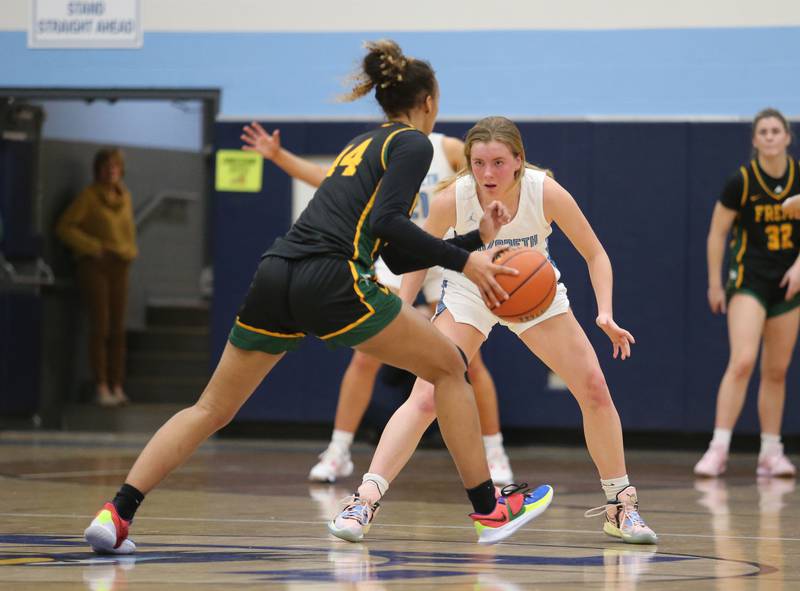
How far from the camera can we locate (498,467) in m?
7.45

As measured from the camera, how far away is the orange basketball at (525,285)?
4473 millimetres

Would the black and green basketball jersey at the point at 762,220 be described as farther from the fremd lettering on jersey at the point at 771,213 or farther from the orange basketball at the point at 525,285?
the orange basketball at the point at 525,285

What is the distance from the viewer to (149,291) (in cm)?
1462

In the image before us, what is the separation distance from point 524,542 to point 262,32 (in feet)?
20.3

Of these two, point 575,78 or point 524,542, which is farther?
point 575,78

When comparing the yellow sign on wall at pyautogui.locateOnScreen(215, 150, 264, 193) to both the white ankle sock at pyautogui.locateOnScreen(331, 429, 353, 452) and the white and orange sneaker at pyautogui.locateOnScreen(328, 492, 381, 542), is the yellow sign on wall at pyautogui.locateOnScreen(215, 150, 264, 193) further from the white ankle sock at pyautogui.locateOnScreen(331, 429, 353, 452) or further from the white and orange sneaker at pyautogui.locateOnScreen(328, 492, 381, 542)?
the white and orange sneaker at pyautogui.locateOnScreen(328, 492, 381, 542)

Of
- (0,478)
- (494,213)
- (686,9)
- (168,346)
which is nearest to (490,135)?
(494,213)

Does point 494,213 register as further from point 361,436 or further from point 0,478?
point 361,436

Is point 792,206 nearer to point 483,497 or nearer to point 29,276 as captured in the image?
point 483,497

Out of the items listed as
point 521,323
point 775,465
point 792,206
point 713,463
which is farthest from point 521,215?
point 775,465

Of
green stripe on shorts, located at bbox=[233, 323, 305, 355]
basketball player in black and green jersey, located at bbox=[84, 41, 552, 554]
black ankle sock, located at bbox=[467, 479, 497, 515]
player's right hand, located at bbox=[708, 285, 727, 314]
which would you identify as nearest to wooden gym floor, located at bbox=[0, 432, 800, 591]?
black ankle sock, located at bbox=[467, 479, 497, 515]

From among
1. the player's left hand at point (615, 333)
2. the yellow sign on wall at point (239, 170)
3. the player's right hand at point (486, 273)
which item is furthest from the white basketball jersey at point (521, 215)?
the yellow sign on wall at point (239, 170)

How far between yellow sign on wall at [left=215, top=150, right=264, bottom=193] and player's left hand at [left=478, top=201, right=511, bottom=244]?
18.9ft

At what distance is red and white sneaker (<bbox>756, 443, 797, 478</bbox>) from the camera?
8.05 meters
